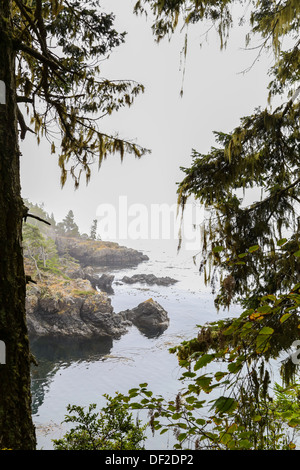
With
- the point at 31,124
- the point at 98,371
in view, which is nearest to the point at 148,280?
the point at 98,371

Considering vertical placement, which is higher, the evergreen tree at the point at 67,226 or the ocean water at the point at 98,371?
the evergreen tree at the point at 67,226

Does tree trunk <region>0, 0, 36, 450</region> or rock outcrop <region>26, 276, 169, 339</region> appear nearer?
tree trunk <region>0, 0, 36, 450</region>

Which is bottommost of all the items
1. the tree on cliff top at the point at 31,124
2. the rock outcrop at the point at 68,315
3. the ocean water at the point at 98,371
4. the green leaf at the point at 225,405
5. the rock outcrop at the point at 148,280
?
the ocean water at the point at 98,371

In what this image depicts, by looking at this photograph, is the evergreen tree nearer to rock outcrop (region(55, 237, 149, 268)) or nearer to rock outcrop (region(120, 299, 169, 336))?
rock outcrop (region(55, 237, 149, 268))

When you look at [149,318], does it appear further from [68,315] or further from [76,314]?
[68,315]

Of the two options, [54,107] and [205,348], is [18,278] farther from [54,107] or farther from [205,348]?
[54,107]

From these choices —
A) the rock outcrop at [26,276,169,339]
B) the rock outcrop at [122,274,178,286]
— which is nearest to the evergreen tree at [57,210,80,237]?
the rock outcrop at [122,274,178,286]

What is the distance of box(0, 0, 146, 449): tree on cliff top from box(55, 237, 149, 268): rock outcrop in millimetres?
66291

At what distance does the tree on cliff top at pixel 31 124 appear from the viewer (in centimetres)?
203

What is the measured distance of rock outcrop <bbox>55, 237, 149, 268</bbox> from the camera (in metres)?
71.6

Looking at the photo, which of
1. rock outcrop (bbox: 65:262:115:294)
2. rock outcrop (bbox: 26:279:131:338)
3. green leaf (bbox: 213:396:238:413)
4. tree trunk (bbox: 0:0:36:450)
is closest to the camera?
green leaf (bbox: 213:396:238:413)

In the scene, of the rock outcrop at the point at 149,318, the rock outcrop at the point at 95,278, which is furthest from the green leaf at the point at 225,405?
the rock outcrop at the point at 95,278

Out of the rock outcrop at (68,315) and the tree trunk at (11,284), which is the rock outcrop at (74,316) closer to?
the rock outcrop at (68,315)
